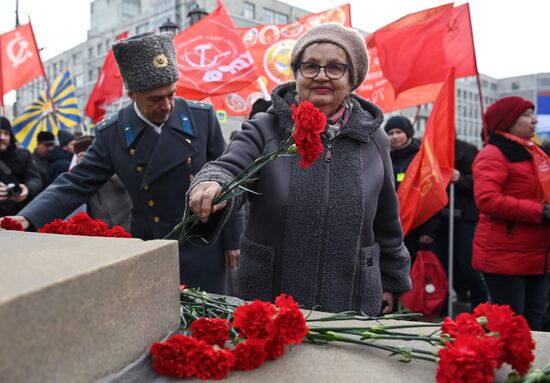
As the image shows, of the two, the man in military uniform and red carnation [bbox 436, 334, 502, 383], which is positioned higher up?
the man in military uniform

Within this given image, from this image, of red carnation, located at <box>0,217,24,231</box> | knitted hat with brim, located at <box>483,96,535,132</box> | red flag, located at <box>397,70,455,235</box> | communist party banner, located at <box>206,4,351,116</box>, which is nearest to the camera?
red carnation, located at <box>0,217,24,231</box>

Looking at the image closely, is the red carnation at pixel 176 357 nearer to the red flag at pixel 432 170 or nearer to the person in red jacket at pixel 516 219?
the person in red jacket at pixel 516 219

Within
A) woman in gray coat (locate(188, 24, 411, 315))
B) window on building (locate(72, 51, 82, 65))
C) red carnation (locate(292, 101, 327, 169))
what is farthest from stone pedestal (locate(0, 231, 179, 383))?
window on building (locate(72, 51, 82, 65))

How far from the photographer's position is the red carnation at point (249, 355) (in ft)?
3.51

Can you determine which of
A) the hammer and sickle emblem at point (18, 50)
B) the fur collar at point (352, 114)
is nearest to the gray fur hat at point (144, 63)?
the fur collar at point (352, 114)

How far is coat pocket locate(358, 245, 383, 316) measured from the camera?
2.04m

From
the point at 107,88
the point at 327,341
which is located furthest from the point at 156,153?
the point at 107,88

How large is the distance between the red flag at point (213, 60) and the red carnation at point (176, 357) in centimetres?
477

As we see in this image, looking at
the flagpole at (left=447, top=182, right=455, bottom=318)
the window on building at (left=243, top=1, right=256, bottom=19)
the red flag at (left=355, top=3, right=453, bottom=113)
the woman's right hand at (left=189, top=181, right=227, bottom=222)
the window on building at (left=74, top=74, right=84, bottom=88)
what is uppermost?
the window on building at (left=243, top=1, right=256, bottom=19)

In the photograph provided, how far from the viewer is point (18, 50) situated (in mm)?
7867

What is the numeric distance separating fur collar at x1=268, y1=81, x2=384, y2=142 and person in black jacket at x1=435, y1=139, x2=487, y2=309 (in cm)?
303

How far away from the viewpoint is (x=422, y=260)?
4.59 m

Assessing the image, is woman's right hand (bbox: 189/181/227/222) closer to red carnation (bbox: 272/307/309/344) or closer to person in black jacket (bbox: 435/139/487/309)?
red carnation (bbox: 272/307/309/344)

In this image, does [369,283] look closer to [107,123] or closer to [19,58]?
Result: [107,123]
